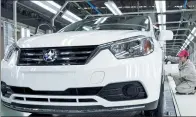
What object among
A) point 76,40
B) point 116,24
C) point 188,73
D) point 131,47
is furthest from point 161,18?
point 76,40

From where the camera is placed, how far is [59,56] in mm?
1837

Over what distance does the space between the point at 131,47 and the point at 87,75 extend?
41 centimetres

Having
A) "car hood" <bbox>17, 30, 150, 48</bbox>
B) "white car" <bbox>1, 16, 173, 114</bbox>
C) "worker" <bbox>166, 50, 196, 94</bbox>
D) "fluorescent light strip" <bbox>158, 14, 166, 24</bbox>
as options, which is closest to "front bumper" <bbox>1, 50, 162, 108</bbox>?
"white car" <bbox>1, 16, 173, 114</bbox>

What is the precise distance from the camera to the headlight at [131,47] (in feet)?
5.90

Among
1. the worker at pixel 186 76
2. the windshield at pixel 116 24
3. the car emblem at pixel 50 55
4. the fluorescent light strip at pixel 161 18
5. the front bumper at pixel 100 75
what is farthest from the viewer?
the fluorescent light strip at pixel 161 18

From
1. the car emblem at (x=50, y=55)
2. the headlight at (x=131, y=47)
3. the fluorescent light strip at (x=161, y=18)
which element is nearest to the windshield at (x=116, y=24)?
the headlight at (x=131, y=47)

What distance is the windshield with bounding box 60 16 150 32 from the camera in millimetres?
2611

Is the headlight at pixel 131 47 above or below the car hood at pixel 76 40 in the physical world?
below

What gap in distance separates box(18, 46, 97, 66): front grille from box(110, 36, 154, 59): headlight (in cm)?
17

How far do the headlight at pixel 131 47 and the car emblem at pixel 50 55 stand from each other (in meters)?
0.44

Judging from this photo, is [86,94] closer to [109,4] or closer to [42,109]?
[42,109]

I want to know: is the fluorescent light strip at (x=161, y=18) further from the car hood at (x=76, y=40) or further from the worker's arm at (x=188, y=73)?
the car hood at (x=76, y=40)

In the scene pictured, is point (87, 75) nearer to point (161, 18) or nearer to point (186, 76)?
point (186, 76)

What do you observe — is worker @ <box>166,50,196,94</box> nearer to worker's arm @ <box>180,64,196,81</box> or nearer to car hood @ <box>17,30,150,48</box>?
worker's arm @ <box>180,64,196,81</box>
